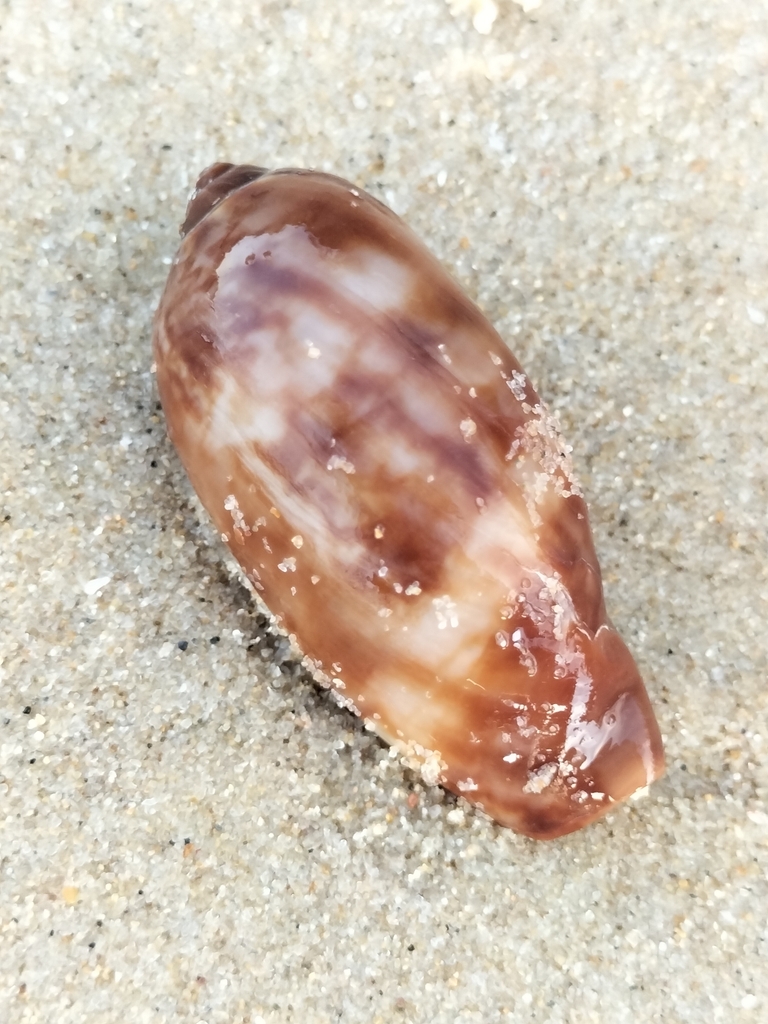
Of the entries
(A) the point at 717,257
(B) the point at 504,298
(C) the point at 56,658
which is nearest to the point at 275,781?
(C) the point at 56,658

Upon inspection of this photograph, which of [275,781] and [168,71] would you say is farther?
[168,71]

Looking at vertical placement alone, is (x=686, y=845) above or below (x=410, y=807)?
above

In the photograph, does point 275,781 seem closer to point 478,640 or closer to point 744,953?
point 478,640

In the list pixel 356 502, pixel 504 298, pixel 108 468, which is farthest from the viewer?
pixel 504 298

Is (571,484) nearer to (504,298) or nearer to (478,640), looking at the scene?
(478,640)

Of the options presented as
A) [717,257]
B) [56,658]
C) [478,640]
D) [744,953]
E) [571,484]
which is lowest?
[56,658]

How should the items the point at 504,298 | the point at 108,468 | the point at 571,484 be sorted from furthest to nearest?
the point at 504,298
the point at 108,468
the point at 571,484

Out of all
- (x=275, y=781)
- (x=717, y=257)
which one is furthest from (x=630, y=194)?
(x=275, y=781)
